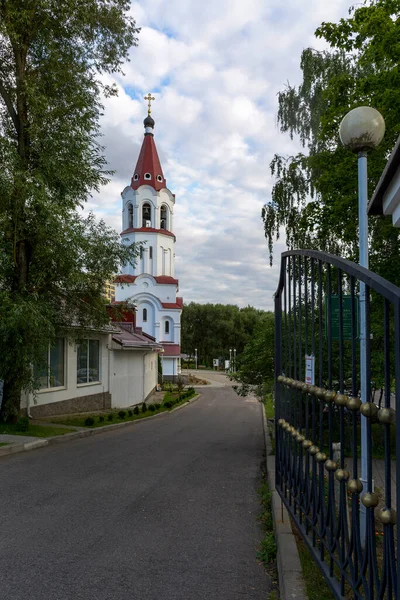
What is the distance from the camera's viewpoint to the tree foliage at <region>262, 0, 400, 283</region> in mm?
11094

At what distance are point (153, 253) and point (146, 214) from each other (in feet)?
12.1

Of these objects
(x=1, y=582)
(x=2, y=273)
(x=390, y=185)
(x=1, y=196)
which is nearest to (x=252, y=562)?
(x=1, y=582)

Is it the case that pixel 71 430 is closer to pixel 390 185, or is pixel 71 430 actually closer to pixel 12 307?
pixel 12 307

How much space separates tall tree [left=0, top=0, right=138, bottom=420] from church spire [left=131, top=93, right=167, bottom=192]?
31.1 m

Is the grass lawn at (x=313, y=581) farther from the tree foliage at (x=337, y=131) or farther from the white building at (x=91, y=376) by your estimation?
the white building at (x=91, y=376)

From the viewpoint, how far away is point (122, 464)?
959 cm

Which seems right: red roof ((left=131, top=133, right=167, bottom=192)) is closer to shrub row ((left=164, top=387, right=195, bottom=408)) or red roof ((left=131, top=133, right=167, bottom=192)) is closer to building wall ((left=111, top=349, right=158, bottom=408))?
shrub row ((left=164, top=387, right=195, bottom=408))

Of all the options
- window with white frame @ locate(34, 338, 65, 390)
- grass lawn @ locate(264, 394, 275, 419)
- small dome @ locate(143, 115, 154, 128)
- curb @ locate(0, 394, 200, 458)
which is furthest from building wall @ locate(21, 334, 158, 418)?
small dome @ locate(143, 115, 154, 128)

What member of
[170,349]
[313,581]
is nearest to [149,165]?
[170,349]

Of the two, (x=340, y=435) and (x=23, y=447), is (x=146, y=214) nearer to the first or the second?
(x=23, y=447)

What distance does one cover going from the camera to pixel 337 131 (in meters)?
13.2

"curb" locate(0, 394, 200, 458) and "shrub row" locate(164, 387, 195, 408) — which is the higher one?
"curb" locate(0, 394, 200, 458)

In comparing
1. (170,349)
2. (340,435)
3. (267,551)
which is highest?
(340,435)

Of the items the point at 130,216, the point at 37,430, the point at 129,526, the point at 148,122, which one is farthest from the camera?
the point at 148,122
